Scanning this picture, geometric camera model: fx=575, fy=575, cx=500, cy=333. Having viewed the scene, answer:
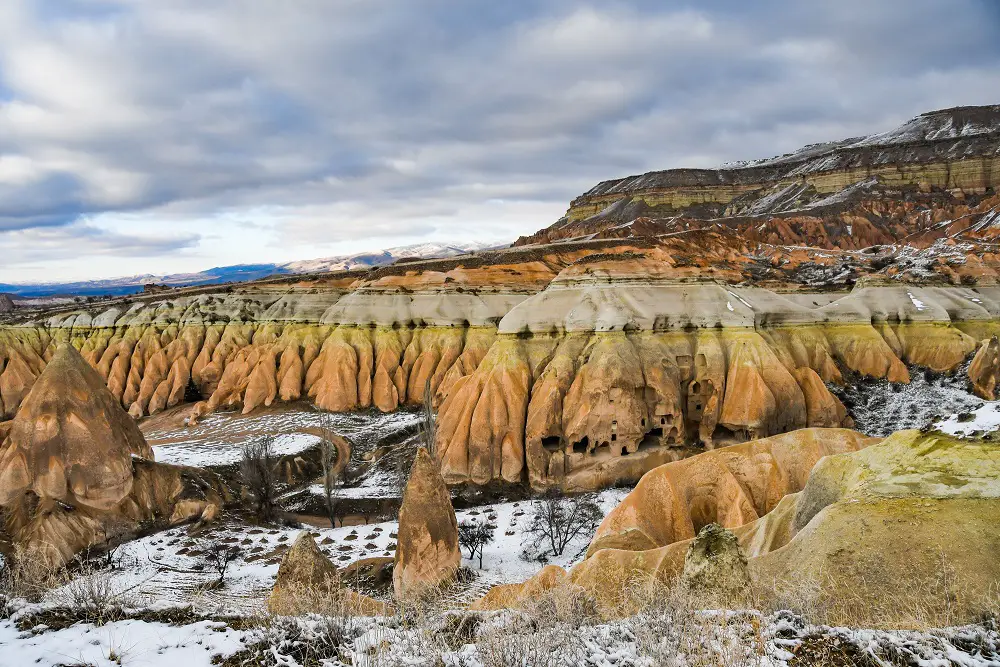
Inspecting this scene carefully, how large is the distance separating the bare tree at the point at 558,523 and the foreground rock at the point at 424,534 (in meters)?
4.70

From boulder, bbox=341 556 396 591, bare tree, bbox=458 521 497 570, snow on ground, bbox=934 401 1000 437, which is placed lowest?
bare tree, bbox=458 521 497 570

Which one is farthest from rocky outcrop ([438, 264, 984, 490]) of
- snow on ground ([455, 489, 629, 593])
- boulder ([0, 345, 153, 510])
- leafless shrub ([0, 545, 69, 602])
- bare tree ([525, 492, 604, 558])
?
leafless shrub ([0, 545, 69, 602])

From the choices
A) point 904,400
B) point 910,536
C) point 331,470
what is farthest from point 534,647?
Result: point 904,400

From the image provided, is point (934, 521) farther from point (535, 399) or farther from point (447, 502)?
point (535, 399)

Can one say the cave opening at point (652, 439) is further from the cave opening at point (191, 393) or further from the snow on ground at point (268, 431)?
the cave opening at point (191, 393)

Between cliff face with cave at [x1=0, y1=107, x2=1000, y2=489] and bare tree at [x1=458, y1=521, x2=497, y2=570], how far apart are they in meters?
6.01

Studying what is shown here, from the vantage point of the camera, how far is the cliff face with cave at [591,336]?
95.9 ft

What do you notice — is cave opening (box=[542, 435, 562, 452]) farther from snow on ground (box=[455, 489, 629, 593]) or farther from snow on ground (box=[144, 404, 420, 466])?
snow on ground (box=[144, 404, 420, 466])

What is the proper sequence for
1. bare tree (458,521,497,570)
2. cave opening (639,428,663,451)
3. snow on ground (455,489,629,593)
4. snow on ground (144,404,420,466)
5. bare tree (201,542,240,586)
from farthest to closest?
1. snow on ground (144,404,420,466)
2. cave opening (639,428,663,451)
3. bare tree (458,521,497,570)
4. snow on ground (455,489,629,593)
5. bare tree (201,542,240,586)

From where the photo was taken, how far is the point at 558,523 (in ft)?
72.1

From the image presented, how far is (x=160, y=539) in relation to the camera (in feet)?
70.8

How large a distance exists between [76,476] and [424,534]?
45.8ft

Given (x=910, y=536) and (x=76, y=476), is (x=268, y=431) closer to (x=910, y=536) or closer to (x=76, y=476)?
(x=76, y=476)

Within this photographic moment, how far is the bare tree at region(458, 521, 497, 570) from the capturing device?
21016 mm
